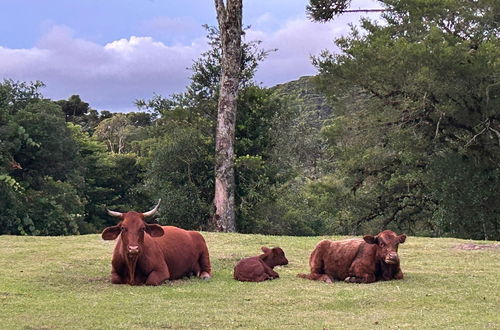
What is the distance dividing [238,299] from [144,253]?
1.97m

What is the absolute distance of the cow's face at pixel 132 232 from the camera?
1005cm

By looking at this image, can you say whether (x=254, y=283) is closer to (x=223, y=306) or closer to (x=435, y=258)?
(x=223, y=306)

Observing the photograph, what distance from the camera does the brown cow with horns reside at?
1028 cm

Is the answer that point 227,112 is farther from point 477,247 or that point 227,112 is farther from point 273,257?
point 273,257

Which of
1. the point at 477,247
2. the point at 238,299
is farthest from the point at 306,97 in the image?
the point at 238,299

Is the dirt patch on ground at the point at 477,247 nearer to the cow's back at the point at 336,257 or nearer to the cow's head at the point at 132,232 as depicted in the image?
the cow's back at the point at 336,257

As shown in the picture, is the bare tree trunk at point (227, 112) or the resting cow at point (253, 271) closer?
the resting cow at point (253, 271)

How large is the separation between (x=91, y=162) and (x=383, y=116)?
19173mm

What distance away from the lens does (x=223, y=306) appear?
28.1ft

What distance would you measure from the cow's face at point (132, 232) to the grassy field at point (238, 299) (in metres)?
0.59

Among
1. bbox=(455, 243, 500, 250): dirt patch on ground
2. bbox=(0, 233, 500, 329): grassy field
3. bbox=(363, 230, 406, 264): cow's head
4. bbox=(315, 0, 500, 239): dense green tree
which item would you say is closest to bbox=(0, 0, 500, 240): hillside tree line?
bbox=(315, 0, 500, 239): dense green tree

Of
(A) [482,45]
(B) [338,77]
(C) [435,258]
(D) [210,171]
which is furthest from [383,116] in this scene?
(C) [435,258]

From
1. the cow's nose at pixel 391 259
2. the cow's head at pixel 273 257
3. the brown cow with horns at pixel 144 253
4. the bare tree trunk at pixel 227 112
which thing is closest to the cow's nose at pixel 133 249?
the brown cow with horns at pixel 144 253

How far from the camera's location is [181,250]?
1145cm
